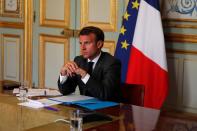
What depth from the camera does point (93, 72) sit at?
9.68ft

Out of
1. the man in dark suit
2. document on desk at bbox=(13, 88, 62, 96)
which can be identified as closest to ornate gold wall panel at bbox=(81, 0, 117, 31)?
the man in dark suit

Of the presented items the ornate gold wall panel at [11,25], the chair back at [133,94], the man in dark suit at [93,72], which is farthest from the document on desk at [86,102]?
the ornate gold wall panel at [11,25]

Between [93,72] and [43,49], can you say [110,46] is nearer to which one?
[43,49]

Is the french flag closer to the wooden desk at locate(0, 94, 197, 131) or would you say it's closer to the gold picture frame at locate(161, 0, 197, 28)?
Answer: the gold picture frame at locate(161, 0, 197, 28)

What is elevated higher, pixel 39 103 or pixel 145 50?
pixel 145 50

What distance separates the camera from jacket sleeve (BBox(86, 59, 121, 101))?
2.73 meters

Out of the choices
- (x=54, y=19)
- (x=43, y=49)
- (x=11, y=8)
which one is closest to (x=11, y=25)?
(x=11, y=8)

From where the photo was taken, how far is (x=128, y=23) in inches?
169

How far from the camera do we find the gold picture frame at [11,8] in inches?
228

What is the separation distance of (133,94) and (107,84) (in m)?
0.19

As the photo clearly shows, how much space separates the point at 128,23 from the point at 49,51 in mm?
1512

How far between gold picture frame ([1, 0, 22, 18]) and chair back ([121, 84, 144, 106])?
3299 mm

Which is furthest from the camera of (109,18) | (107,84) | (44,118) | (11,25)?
(11,25)

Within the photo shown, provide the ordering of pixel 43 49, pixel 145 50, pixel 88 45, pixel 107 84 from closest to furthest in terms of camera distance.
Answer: pixel 107 84, pixel 88 45, pixel 145 50, pixel 43 49
